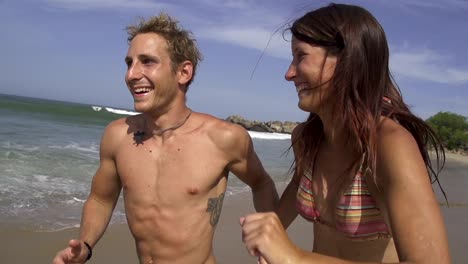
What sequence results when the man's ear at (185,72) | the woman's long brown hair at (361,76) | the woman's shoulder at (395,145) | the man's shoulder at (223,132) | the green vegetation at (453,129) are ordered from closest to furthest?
the woman's shoulder at (395,145)
the woman's long brown hair at (361,76)
the man's shoulder at (223,132)
the man's ear at (185,72)
the green vegetation at (453,129)

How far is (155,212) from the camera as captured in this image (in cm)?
268

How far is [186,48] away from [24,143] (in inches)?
463

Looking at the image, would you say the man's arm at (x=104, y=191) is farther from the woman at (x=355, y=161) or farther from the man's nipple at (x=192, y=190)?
the woman at (x=355, y=161)

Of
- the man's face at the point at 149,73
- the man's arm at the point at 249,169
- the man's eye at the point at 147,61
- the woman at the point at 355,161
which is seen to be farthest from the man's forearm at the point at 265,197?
the man's eye at the point at 147,61

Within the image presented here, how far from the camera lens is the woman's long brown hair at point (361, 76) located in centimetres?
167

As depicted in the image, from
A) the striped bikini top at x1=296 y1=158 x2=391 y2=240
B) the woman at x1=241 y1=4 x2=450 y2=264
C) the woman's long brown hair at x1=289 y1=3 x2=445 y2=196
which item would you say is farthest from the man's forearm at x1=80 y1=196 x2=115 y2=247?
the woman's long brown hair at x1=289 y1=3 x2=445 y2=196

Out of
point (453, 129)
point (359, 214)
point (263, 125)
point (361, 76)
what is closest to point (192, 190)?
point (359, 214)

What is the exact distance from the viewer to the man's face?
2.70 metres

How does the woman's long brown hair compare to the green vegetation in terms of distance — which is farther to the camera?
the green vegetation

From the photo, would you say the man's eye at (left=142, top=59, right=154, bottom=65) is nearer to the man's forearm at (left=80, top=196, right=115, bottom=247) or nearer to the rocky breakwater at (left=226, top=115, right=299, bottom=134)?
the man's forearm at (left=80, top=196, right=115, bottom=247)

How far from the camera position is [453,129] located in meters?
37.9

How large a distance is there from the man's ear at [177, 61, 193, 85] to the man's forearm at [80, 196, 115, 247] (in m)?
0.98

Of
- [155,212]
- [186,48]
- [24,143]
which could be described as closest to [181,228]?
[155,212]

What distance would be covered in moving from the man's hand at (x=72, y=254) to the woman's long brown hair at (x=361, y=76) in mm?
1559
